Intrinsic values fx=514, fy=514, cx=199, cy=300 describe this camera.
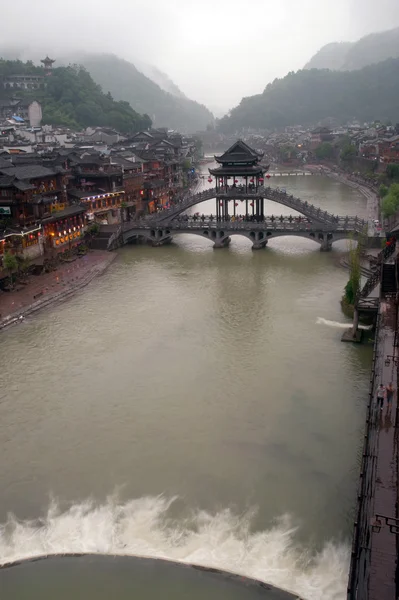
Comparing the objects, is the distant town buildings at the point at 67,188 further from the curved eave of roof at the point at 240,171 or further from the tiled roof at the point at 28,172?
the curved eave of roof at the point at 240,171

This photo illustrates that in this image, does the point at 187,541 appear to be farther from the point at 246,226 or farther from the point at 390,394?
the point at 246,226

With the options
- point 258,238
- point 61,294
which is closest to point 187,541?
point 61,294

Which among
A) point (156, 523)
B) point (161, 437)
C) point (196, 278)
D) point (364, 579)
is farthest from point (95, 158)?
point (364, 579)

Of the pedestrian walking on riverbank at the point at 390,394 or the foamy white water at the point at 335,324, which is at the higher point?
the pedestrian walking on riverbank at the point at 390,394

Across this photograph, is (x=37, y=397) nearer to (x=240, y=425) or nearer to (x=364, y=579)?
(x=240, y=425)

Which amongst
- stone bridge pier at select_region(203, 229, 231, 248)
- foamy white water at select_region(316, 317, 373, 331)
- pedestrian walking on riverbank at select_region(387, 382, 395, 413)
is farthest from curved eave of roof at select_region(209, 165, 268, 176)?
pedestrian walking on riverbank at select_region(387, 382, 395, 413)

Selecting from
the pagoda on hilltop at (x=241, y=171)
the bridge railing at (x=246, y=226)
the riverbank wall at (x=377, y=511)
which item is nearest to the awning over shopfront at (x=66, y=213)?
the bridge railing at (x=246, y=226)

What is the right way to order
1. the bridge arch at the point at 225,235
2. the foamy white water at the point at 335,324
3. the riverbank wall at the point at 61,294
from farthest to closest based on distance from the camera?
the bridge arch at the point at 225,235, the riverbank wall at the point at 61,294, the foamy white water at the point at 335,324
